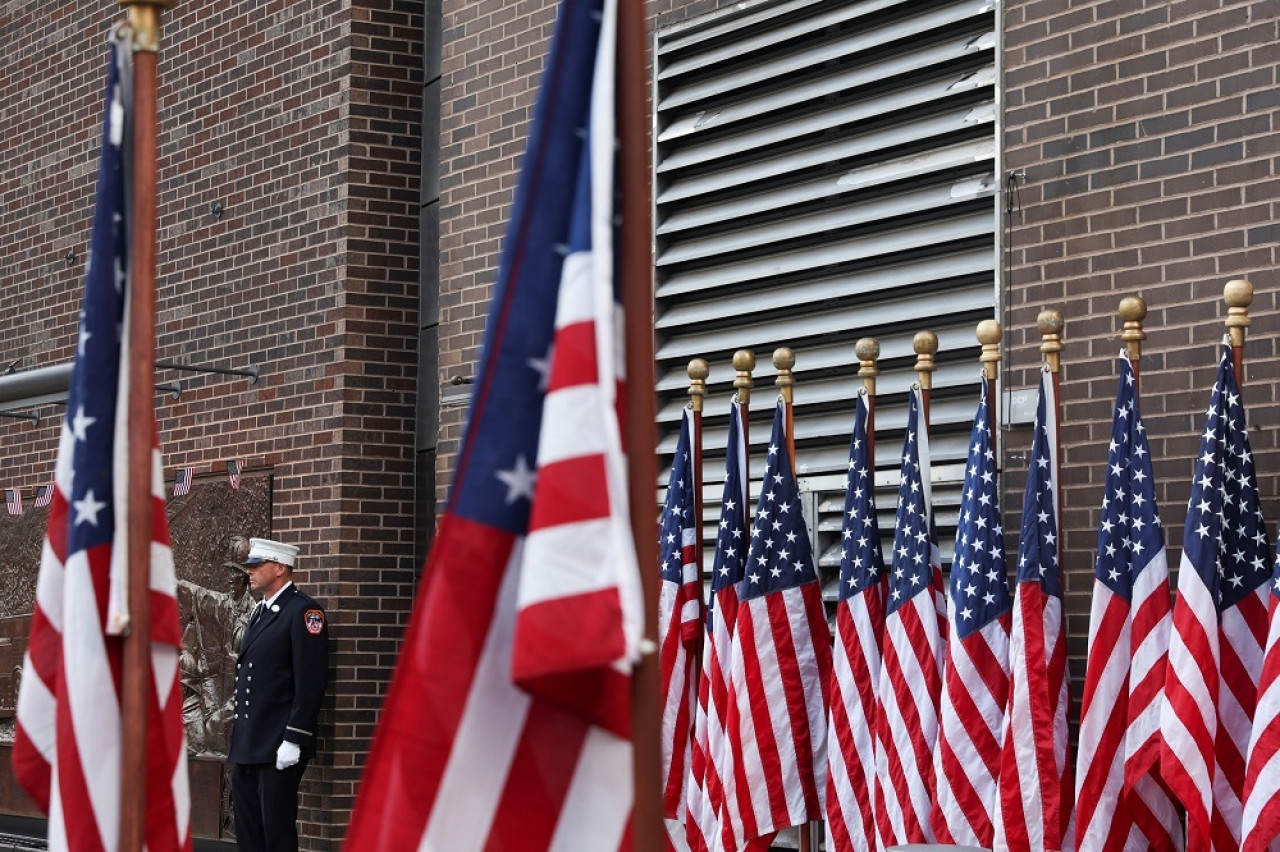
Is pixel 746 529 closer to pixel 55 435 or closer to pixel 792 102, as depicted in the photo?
pixel 792 102

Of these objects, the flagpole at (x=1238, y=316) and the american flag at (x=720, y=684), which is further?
the american flag at (x=720, y=684)

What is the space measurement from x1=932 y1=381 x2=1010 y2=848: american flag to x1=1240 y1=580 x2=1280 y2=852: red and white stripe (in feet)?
3.38

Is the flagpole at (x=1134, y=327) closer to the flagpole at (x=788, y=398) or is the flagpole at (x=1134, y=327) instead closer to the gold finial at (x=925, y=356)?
the gold finial at (x=925, y=356)

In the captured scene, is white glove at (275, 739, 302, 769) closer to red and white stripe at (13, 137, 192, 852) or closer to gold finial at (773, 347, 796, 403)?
gold finial at (773, 347, 796, 403)

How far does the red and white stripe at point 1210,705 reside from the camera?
5.84m

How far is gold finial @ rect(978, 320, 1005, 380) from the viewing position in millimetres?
6781

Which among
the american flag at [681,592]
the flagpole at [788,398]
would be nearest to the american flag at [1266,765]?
the flagpole at [788,398]

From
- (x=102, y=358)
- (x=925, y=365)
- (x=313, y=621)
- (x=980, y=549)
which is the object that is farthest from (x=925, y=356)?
(x=313, y=621)

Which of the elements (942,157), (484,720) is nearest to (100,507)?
(484,720)

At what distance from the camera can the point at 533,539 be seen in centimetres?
295

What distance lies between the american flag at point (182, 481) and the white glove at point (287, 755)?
8.87 feet

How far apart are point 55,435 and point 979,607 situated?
8.90 metres

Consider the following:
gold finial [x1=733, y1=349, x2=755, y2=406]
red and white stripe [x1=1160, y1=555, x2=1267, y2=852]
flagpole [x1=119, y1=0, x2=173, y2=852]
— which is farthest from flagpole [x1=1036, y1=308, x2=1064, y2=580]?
flagpole [x1=119, y1=0, x2=173, y2=852]

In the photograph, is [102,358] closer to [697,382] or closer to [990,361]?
[990,361]
